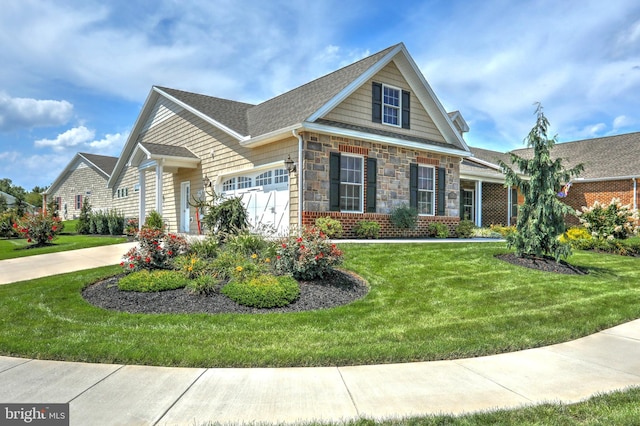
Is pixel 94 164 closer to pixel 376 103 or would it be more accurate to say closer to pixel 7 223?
pixel 7 223

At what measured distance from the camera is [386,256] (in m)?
10.1

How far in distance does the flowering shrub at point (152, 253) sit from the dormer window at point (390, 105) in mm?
8890

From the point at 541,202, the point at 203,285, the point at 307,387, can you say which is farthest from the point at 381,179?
the point at 307,387

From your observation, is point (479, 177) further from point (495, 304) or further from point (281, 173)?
point (495, 304)

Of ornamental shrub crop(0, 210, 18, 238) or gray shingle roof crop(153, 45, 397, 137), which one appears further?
ornamental shrub crop(0, 210, 18, 238)

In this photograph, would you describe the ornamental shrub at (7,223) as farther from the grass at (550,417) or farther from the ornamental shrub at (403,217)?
the grass at (550,417)

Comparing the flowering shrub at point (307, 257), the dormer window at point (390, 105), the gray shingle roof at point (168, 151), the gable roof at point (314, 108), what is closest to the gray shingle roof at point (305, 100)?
the gable roof at point (314, 108)

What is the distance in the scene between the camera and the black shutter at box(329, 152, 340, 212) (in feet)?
43.1

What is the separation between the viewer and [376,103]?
14.9 metres

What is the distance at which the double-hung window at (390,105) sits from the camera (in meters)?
15.2

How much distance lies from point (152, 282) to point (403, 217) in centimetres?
940

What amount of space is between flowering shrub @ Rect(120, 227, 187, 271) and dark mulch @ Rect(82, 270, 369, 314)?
576 mm

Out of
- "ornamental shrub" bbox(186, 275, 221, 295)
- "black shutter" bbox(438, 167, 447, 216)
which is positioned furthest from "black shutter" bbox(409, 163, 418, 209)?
"ornamental shrub" bbox(186, 275, 221, 295)

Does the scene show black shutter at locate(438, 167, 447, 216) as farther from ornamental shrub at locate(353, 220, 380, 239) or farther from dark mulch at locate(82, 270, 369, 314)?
dark mulch at locate(82, 270, 369, 314)
